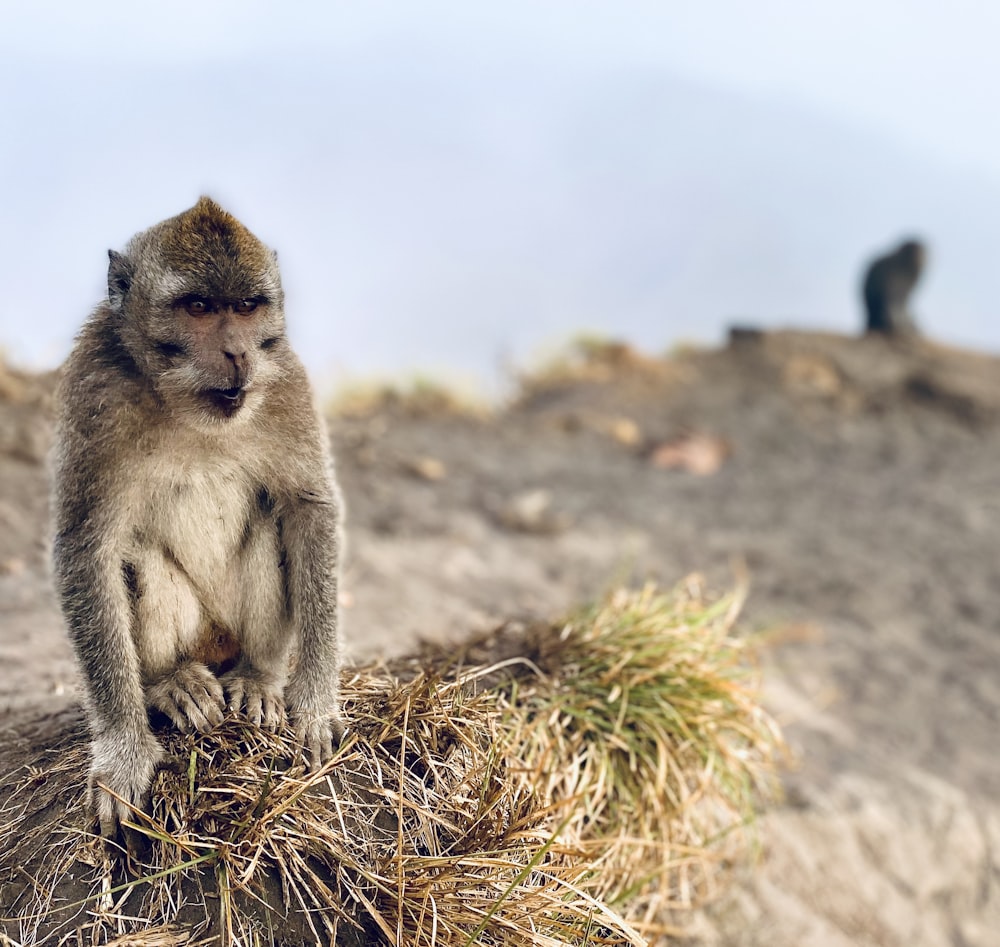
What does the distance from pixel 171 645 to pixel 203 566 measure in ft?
0.94

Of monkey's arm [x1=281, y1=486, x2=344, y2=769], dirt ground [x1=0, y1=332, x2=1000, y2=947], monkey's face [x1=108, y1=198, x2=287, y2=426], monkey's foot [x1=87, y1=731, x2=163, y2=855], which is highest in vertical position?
monkey's face [x1=108, y1=198, x2=287, y2=426]

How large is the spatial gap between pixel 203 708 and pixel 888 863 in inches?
158

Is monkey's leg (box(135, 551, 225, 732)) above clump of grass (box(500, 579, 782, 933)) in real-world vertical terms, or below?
above

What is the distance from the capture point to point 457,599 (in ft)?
22.1

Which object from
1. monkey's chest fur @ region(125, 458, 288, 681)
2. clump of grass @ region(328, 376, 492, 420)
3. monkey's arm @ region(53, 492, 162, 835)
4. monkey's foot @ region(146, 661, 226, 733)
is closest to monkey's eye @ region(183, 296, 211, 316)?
monkey's chest fur @ region(125, 458, 288, 681)

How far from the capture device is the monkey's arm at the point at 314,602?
325cm

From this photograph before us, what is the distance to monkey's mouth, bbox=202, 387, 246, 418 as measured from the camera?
293 centimetres

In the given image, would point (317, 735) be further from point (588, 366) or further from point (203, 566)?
point (588, 366)

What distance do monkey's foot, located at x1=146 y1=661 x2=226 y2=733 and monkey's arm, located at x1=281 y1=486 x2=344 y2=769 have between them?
25 centimetres

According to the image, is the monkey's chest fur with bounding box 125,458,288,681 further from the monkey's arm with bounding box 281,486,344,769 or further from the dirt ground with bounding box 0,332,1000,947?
the dirt ground with bounding box 0,332,1000,947

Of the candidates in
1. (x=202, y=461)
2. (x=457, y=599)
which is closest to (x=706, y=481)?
(x=457, y=599)

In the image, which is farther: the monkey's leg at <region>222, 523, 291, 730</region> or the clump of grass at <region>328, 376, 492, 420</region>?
the clump of grass at <region>328, 376, 492, 420</region>

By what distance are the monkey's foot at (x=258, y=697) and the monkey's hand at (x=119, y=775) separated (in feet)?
0.97

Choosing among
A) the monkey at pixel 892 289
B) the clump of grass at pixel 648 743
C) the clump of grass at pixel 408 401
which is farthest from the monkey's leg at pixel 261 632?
the monkey at pixel 892 289
